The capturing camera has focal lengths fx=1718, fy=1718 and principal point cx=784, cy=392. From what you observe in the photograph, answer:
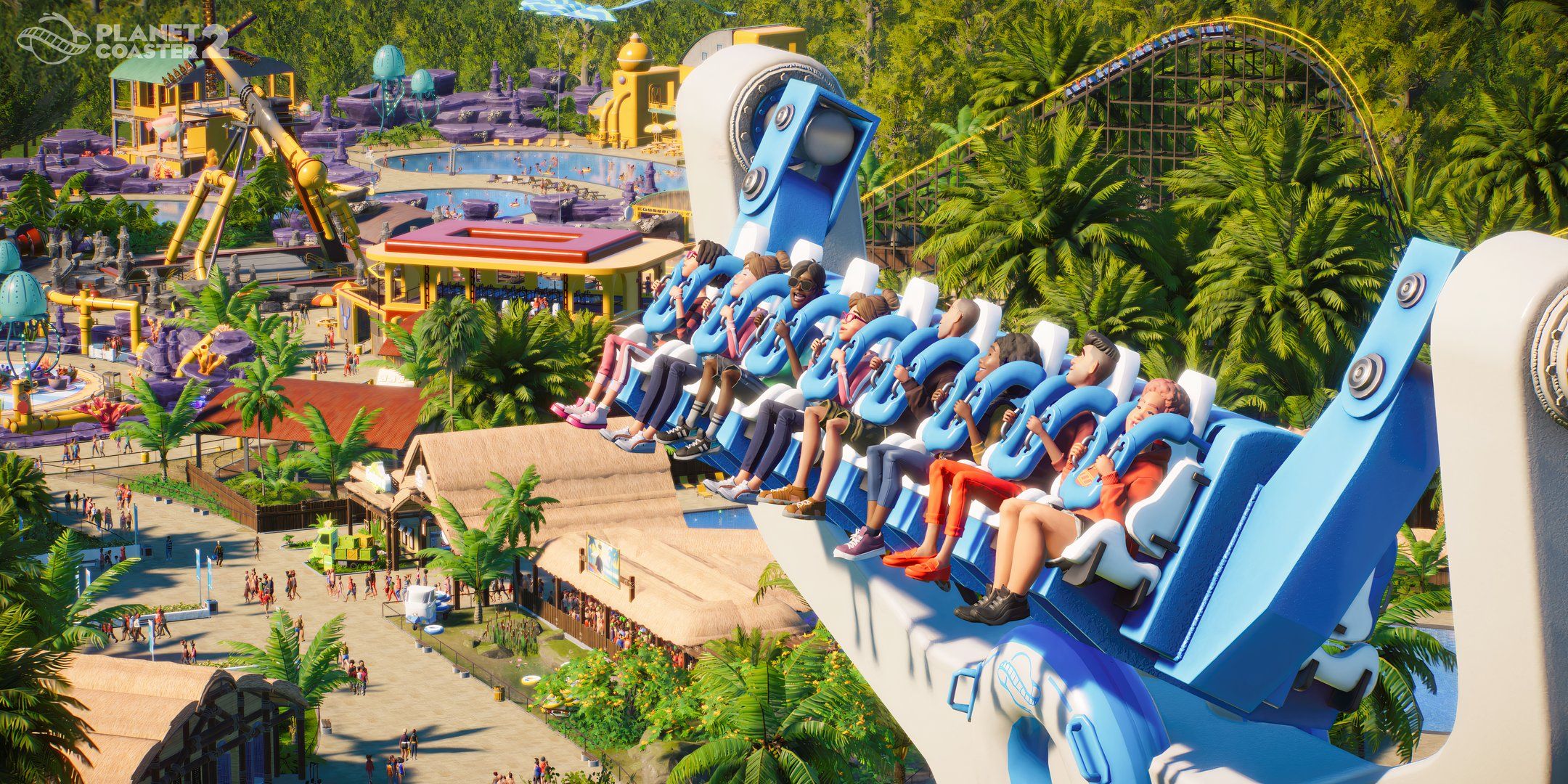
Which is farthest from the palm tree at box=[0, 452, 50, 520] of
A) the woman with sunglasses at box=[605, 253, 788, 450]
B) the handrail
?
the woman with sunglasses at box=[605, 253, 788, 450]

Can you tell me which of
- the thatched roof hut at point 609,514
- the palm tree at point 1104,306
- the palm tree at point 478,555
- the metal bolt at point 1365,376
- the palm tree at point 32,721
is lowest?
the palm tree at point 478,555

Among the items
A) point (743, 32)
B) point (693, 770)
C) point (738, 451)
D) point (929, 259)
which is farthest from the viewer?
point (743, 32)

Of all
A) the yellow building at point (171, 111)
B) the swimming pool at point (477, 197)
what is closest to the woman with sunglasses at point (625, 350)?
the swimming pool at point (477, 197)

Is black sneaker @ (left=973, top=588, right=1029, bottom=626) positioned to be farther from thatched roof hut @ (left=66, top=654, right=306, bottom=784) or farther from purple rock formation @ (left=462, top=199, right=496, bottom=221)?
purple rock formation @ (left=462, top=199, right=496, bottom=221)

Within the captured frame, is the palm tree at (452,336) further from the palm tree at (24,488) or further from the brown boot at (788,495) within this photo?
the brown boot at (788,495)

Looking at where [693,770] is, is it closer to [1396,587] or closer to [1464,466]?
[1464,466]

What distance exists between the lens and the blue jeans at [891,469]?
632 inches

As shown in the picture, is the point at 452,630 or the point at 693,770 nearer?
the point at 693,770

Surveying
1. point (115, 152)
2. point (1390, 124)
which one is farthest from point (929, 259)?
point (115, 152)

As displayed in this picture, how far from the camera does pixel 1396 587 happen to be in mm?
32969

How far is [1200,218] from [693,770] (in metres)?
22.5

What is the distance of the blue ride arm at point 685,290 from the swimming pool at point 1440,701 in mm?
16246

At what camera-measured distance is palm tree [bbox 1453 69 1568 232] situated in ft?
135

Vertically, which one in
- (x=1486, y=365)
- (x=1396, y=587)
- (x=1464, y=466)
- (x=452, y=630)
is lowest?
(x=452, y=630)
